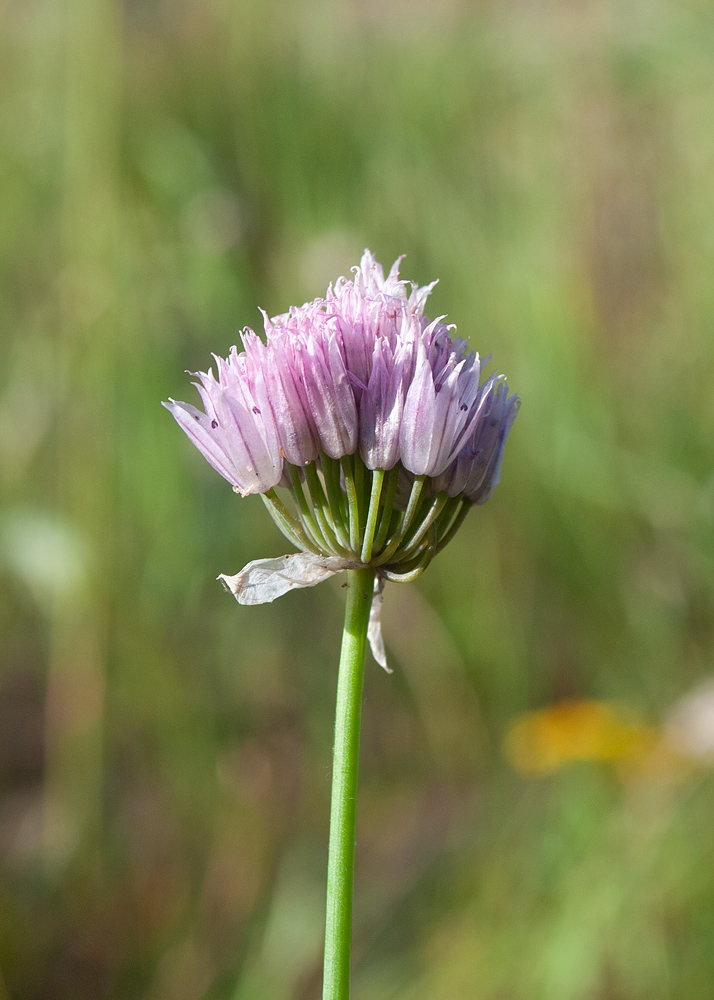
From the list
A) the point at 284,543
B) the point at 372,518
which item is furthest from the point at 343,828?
the point at 284,543

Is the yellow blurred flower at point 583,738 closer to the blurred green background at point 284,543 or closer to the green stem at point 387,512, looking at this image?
the blurred green background at point 284,543

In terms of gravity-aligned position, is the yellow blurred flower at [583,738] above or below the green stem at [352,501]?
above

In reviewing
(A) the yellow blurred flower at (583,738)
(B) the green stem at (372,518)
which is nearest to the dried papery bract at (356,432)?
(B) the green stem at (372,518)

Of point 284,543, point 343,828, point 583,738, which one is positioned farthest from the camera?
point 284,543

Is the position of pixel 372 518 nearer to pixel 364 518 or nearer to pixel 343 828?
pixel 364 518

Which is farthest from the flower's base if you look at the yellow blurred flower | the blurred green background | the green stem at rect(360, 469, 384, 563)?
the blurred green background
